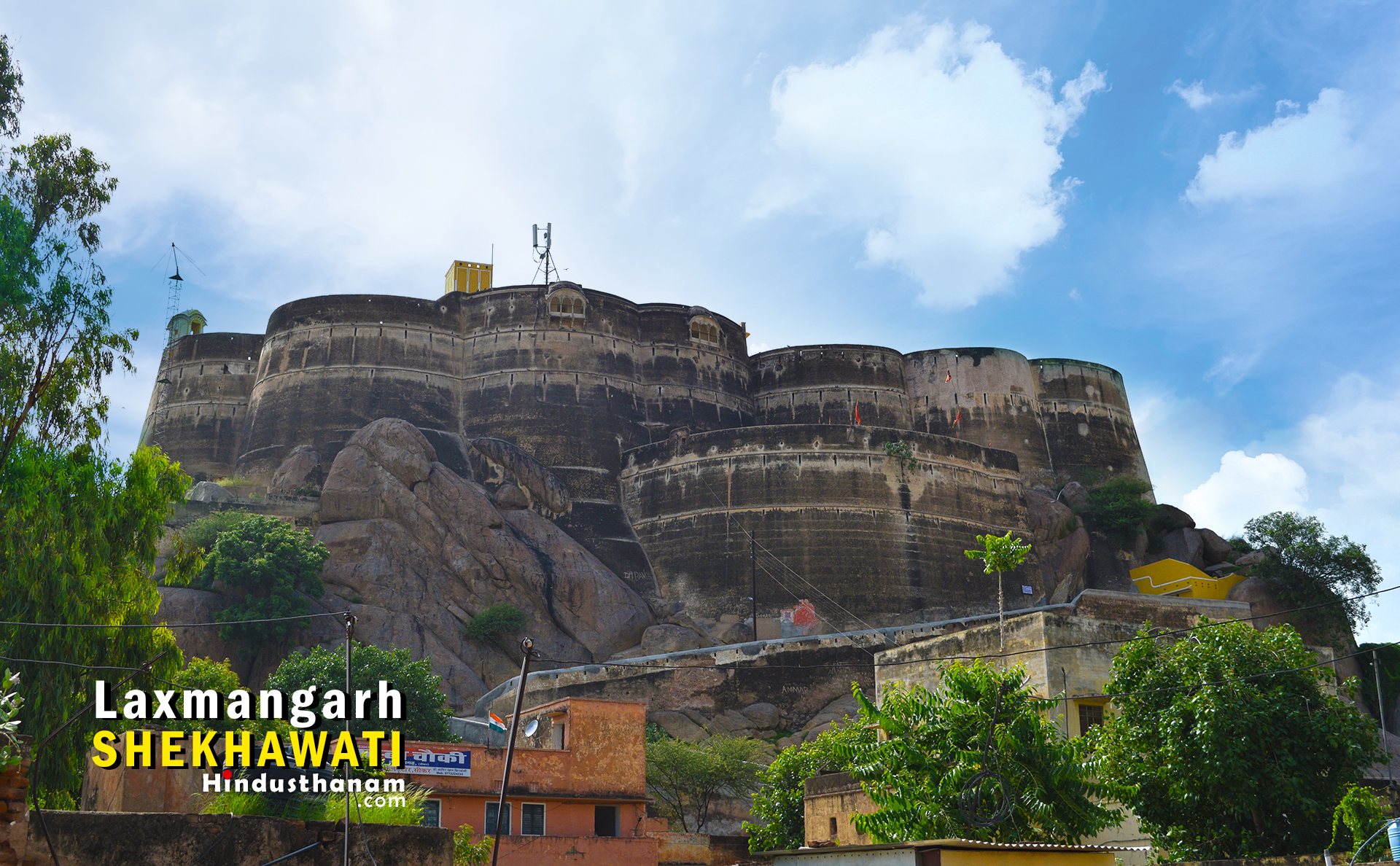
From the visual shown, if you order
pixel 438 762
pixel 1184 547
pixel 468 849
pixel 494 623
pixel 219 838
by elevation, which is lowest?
pixel 468 849

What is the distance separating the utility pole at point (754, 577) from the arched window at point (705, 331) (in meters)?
9.33

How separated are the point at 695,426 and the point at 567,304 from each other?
197 inches

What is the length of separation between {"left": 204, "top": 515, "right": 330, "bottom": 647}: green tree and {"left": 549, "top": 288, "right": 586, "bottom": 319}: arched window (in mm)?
11725

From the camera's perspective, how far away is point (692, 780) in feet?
67.9

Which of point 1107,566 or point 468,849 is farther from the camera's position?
point 1107,566

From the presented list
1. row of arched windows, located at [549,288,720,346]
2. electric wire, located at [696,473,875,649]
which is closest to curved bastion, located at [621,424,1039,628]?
electric wire, located at [696,473,875,649]

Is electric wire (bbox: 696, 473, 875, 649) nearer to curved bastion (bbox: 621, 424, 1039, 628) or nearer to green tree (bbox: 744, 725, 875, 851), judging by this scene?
curved bastion (bbox: 621, 424, 1039, 628)

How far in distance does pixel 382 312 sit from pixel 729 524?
12240 millimetres

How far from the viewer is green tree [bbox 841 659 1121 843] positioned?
470 inches

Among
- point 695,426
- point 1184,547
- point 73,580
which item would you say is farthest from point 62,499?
point 1184,547

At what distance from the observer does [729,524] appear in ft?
102

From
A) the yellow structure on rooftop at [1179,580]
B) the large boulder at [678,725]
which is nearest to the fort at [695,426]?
the yellow structure on rooftop at [1179,580]

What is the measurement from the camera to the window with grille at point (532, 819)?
15734 mm

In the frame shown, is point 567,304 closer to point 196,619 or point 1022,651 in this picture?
point 196,619
